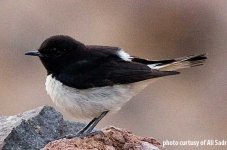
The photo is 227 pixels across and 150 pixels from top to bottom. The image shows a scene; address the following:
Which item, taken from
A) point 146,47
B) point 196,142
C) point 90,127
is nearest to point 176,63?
point 90,127

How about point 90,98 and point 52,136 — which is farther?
point 52,136

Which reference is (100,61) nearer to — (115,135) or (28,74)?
(115,135)

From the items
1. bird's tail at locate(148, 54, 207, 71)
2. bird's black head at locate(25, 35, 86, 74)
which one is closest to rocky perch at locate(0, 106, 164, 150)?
bird's black head at locate(25, 35, 86, 74)

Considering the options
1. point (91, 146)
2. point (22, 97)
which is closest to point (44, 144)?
point (91, 146)

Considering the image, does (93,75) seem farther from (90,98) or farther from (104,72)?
(90,98)

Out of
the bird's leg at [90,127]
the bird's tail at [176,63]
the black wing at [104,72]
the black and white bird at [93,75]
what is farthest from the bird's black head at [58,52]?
the bird's tail at [176,63]

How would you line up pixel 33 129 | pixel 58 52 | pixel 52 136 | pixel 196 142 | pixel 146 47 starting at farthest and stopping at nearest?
pixel 146 47
pixel 196 142
pixel 58 52
pixel 52 136
pixel 33 129

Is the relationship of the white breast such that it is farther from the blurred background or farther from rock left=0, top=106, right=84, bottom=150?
the blurred background
